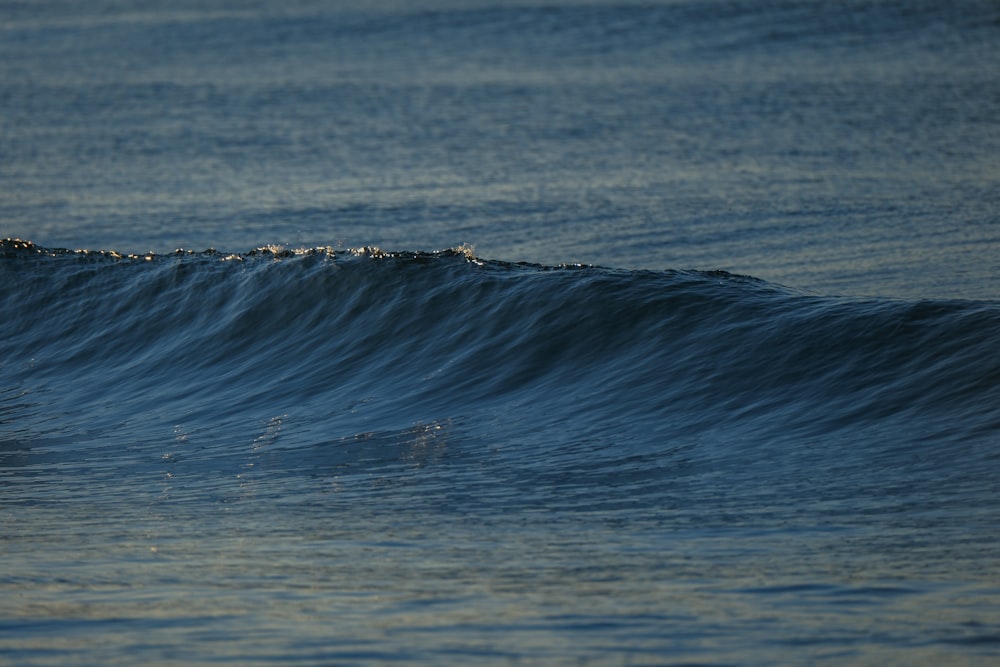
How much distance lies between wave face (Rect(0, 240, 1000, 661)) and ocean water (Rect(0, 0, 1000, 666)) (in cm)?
4

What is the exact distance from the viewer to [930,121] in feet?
91.6

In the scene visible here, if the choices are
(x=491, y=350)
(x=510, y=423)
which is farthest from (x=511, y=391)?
(x=491, y=350)

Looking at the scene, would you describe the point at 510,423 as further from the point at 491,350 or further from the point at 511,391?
the point at 491,350

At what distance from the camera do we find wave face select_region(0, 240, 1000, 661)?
25.0 feet

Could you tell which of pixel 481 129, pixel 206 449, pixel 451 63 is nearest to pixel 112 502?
pixel 206 449

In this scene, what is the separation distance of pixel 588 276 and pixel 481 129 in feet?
53.9

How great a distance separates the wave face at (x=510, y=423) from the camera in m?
7.61

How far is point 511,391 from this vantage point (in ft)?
39.4

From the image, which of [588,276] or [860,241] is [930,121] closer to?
[860,241]

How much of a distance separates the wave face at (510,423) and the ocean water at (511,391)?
39mm

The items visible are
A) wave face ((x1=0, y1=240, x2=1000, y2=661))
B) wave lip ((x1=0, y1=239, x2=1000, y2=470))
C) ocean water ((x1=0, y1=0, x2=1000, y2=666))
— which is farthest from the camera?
wave lip ((x1=0, y1=239, x2=1000, y2=470))

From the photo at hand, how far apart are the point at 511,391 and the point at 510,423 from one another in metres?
0.86

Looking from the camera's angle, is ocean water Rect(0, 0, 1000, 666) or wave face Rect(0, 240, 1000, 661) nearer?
ocean water Rect(0, 0, 1000, 666)

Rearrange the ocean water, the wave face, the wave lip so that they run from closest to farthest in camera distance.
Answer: the ocean water, the wave face, the wave lip
